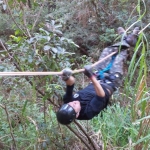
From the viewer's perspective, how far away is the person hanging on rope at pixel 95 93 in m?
2.33

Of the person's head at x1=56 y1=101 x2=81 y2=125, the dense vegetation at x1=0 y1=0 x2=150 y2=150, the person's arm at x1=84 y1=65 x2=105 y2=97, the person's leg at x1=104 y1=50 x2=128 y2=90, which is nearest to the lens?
the dense vegetation at x1=0 y1=0 x2=150 y2=150

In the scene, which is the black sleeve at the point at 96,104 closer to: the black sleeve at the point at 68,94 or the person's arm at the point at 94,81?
the person's arm at the point at 94,81

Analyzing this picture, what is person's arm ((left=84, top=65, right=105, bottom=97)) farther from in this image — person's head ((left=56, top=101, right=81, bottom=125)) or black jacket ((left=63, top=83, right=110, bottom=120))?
person's head ((left=56, top=101, right=81, bottom=125))

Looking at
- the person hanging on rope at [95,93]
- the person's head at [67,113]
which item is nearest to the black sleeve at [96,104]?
the person hanging on rope at [95,93]

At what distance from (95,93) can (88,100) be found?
0.08 meters

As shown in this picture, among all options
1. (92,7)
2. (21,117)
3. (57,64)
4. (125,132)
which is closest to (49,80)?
(57,64)

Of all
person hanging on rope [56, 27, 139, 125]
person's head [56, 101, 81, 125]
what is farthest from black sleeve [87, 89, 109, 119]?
person's head [56, 101, 81, 125]

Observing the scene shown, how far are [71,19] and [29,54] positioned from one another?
12.8 ft

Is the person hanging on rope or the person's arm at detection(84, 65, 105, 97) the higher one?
the person's arm at detection(84, 65, 105, 97)

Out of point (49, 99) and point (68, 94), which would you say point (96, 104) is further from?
point (49, 99)

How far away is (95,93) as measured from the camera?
2.57 m

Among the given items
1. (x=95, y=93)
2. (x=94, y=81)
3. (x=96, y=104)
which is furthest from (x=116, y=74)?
(x=94, y=81)

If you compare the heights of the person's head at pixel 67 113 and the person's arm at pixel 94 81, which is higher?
the person's arm at pixel 94 81

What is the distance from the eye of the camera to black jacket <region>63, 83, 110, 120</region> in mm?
2417
